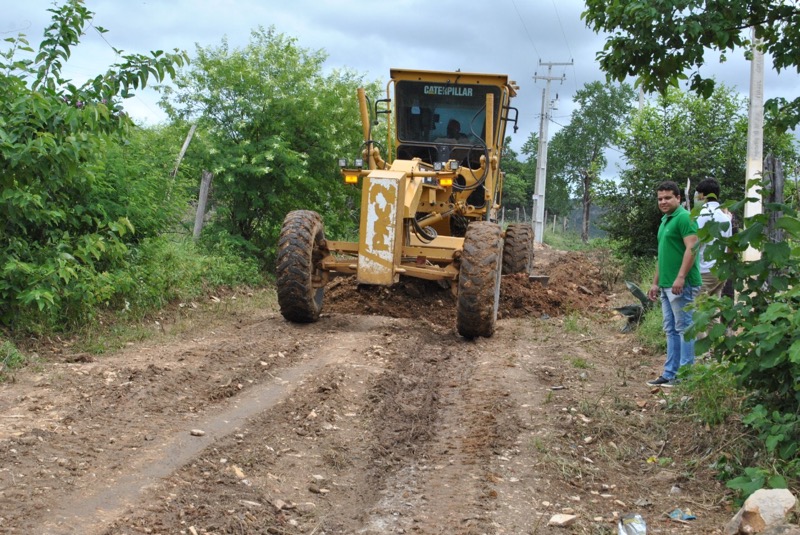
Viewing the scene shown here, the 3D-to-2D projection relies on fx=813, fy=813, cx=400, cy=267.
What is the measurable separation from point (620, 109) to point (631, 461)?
4695cm

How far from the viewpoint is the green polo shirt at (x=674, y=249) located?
22.8 ft

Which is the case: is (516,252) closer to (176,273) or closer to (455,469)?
(176,273)

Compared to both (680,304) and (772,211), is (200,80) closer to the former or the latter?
(680,304)

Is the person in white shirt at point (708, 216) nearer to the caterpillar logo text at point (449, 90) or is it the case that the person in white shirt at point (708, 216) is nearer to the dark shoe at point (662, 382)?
the dark shoe at point (662, 382)

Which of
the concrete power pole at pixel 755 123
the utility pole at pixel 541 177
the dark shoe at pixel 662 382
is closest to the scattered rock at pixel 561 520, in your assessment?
the dark shoe at pixel 662 382

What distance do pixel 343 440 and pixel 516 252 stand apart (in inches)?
289

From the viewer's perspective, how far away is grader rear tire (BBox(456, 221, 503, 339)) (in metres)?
8.92

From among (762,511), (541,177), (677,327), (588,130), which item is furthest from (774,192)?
(588,130)

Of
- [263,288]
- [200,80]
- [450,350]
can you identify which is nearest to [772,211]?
[450,350]

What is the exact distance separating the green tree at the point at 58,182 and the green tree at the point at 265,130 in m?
4.37

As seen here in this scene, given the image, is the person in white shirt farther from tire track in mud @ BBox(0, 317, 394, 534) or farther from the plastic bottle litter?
tire track in mud @ BBox(0, 317, 394, 534)

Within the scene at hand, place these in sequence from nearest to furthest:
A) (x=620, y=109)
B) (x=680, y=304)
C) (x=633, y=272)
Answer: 1. (x=680, y=304)
2. (x=633, y=272)
3. (x=620, y=109)

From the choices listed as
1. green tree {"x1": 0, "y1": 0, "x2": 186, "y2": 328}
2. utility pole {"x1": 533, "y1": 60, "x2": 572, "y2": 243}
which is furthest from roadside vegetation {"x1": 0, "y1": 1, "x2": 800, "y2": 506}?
utility pole {"x1": 533, "y1": 60, "x2": 572, "y2": 243}

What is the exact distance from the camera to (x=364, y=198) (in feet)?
30.7
